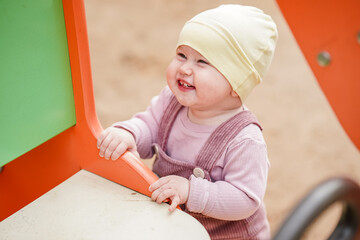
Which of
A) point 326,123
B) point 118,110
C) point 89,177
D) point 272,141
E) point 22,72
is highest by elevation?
point 22,72

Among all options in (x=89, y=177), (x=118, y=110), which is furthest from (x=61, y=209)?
(x=118, y=110)

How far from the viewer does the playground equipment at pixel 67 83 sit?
60cm

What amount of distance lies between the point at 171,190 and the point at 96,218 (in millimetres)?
131

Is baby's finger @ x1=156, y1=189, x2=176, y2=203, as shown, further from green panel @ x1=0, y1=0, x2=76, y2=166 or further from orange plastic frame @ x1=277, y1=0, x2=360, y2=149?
orange plastic frame @ x1=277, y1=0, x2=360, y2=149

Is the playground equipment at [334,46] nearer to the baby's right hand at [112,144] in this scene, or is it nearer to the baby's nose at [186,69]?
the baby's nose at [186,69]

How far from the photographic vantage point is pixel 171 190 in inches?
26.8

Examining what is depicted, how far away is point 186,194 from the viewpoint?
0.70m

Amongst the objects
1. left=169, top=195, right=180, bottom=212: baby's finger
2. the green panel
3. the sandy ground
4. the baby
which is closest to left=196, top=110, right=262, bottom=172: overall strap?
the baby

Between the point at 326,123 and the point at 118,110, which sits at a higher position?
the point at 118,110

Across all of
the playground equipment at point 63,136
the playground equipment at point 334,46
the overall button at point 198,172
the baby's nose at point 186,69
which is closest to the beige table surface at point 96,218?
the playground equipment at point 63,136

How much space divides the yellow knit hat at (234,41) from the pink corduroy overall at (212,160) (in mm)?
67

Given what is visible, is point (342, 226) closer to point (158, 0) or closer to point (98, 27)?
point (98, 27)

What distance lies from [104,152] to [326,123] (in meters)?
1.43

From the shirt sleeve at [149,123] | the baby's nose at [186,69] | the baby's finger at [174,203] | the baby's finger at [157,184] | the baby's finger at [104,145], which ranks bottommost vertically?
the baby's finger at [174,203]
